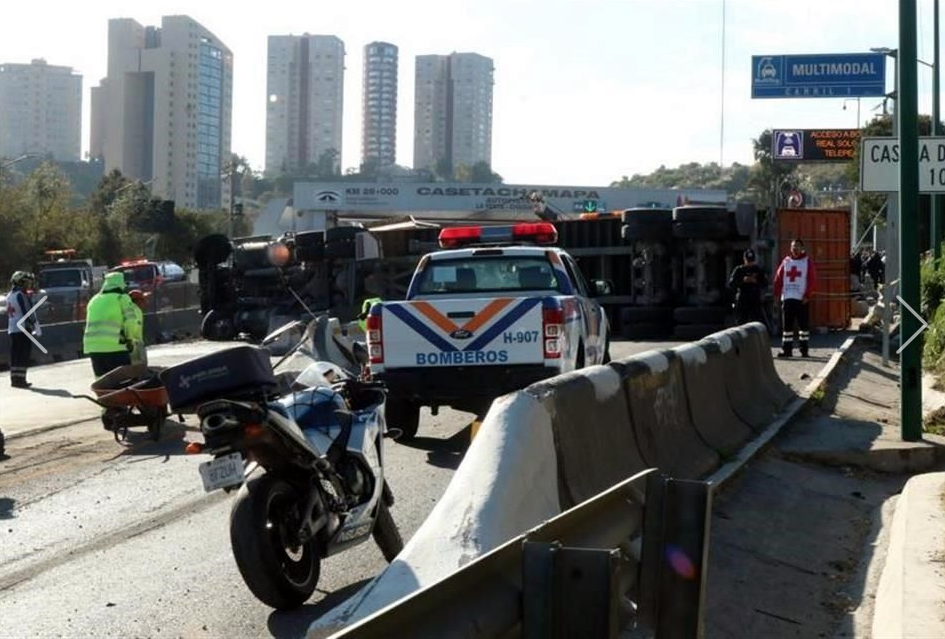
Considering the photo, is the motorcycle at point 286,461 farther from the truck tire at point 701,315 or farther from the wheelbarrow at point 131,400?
the truck tire at point 701,315

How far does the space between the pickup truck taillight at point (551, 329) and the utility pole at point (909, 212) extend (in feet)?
10.2

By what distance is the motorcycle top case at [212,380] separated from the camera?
6.79 metres

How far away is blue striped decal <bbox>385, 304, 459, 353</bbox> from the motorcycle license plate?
578cm

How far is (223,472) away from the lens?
6.77 meters

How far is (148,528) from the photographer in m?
9.34

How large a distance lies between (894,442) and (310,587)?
7.08 metres

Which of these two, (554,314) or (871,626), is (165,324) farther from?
(871,626)

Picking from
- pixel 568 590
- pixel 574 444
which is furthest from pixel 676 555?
pixel 574 444

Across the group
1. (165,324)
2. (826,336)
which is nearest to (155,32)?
(165,324)

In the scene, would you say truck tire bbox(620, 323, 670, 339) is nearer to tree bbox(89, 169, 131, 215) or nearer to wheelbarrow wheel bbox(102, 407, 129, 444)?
wheelbarrow wheel bbox(102, 407, 129, 444)

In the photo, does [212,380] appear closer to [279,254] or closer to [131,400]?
[131,400]

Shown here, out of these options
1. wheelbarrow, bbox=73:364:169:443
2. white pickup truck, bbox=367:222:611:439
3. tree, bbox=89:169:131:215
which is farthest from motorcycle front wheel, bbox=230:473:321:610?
tree, bbox=89:169:131:215

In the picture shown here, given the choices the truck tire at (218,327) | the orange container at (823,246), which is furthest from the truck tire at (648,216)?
the truck tire at (218,327)

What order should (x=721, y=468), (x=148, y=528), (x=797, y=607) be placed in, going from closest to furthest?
(x=797, y=607)
(x=148, y=528)
(x=721, y=468)
